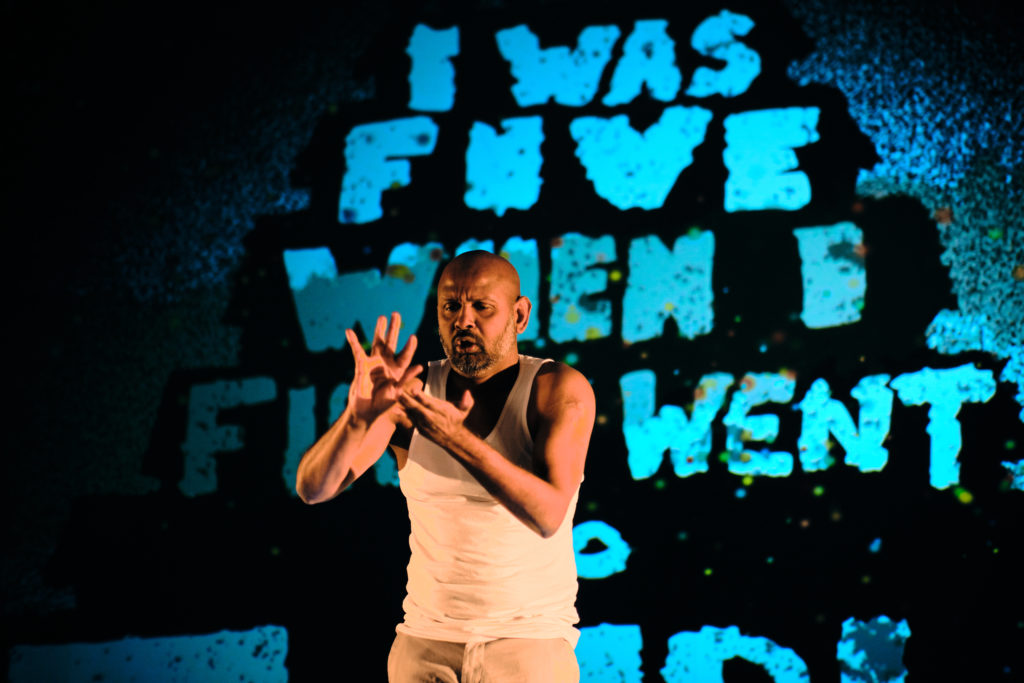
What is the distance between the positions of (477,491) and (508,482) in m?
0.15

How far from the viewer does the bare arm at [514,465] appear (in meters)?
1.23

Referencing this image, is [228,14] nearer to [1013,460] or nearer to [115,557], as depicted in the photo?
[115,557]

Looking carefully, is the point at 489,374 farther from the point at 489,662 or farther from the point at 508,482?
the point at 489,662

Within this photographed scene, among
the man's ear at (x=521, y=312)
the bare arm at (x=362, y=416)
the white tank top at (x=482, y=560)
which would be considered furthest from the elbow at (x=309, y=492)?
the man's ear at (x=521, y=312)

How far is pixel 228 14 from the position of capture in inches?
101

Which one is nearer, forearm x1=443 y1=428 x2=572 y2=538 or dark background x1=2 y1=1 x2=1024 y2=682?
forearm x1=443 y1=428 x2=572 y2=538

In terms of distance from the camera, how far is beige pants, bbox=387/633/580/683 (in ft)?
4.17

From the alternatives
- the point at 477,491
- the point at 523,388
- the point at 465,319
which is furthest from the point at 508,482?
the point at 465,319

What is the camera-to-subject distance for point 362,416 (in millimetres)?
1331

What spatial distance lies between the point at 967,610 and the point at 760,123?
1386mm

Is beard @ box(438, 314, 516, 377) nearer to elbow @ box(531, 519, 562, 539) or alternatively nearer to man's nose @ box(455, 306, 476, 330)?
man's nose @ box(455, 306, 476, 330)

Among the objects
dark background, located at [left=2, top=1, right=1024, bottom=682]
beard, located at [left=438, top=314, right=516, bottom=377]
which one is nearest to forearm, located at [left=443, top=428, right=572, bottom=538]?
beard, located at [left=438, top=314, right=516, bottom=377]

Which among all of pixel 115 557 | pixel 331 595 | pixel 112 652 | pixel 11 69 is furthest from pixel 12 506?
pixel 11 69

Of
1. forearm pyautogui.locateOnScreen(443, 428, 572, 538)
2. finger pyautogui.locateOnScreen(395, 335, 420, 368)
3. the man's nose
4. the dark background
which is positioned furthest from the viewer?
the dark background
